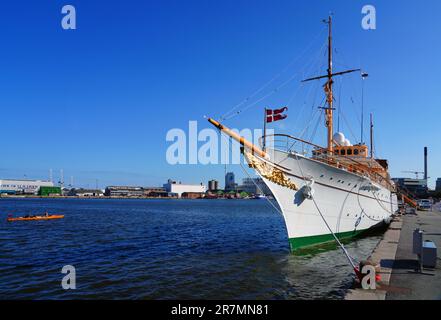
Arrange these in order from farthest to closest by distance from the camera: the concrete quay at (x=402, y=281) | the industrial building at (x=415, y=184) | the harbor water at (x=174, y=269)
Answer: the industrial building at (x=415, y=184)
the harbor water at (x=174, y=269)
the concrete quay at (x=402, y=281)

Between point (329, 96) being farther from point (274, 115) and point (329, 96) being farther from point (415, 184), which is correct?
point (415, 184)

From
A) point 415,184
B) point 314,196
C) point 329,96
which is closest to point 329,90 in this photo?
point 329,96

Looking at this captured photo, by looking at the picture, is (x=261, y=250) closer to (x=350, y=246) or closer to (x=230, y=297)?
(x=350, y=246)

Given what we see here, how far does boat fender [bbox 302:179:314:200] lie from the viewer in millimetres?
18344

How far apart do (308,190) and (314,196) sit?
980 mm

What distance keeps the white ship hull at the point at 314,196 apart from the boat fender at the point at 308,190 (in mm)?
74

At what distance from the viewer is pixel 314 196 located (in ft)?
62.5

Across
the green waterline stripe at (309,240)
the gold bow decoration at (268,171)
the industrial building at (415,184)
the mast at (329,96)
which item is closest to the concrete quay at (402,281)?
the green waterline stripe at (309,240)

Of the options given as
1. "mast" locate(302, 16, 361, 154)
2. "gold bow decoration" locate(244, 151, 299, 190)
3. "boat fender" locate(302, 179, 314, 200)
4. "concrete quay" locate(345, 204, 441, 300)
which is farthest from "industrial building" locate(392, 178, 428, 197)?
"concrete quay" locate(345, 204, 441, 300)

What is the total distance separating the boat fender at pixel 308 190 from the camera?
18.3 m

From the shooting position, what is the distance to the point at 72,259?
60.5 ft

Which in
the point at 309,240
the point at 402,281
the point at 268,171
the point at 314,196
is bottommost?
the point at 309,240

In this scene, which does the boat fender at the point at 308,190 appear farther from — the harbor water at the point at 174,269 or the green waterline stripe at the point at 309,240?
the harbor water at the point at 174,269

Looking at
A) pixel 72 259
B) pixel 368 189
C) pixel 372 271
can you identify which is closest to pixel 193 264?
pixel 72 259
